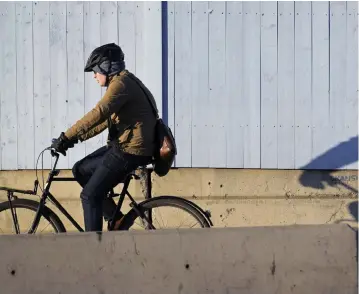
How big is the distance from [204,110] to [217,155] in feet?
1.65

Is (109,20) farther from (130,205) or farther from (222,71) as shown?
(130,205)

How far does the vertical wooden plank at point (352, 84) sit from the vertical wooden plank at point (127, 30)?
2308 mm

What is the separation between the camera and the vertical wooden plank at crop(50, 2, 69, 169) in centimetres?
775

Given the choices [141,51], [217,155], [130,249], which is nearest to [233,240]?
[130,249]

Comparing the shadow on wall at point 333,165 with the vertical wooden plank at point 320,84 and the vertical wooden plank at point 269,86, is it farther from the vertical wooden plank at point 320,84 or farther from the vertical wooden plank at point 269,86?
the vertical wooden plank at point 269,86

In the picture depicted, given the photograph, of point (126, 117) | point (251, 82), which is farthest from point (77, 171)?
point (251, 82)

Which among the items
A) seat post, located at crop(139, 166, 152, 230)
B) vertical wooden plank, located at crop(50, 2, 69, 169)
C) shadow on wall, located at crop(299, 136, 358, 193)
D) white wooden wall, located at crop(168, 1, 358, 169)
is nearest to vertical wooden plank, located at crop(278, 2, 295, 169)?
white wooden wall, located at crop(168, 1, 358, 169)

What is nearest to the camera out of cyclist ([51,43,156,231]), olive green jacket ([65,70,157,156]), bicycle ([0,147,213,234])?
olive green jacket ([65,70,157,156])

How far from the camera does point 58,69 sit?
7.78 meters

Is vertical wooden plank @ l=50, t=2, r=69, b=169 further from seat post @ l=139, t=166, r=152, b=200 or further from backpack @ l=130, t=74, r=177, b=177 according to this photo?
backpack @ l=130, t=74, r=177, b=177

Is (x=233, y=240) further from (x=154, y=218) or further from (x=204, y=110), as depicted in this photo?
(x=204, y=110)

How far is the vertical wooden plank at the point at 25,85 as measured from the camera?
775 cm

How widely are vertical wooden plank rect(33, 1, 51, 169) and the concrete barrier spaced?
9.57ft

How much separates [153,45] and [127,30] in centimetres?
34
